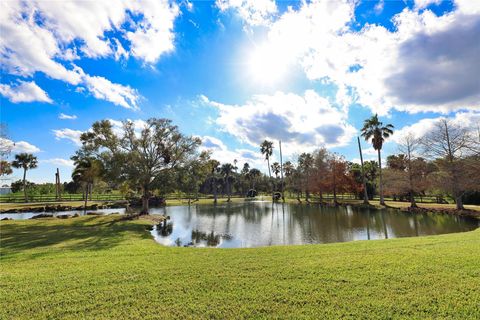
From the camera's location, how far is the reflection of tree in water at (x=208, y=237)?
17.2 meters

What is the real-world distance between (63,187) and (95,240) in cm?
8323

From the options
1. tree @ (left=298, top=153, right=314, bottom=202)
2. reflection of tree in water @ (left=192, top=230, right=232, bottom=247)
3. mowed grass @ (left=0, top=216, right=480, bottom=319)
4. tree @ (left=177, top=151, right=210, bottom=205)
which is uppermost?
tree @ (left=298, top=153, right=314, bottom=202)

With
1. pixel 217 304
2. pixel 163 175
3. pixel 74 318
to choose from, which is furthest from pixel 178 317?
pixel 163 175

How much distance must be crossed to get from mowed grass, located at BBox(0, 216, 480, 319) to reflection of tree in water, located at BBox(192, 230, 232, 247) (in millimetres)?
7605

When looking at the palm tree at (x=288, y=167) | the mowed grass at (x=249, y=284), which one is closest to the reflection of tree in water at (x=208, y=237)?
the mowed grass at (x=249, y=284)

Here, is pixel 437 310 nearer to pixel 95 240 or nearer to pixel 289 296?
pixel 289 296

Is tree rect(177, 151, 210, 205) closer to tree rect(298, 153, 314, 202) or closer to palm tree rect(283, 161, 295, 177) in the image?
tree rect(298, 153, 314, 202)

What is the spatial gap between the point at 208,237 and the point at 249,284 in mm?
13217

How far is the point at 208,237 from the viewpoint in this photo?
19.1 metres

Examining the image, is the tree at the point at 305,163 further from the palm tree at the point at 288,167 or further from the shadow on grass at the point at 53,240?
the shadow on grass at the point at 53,240

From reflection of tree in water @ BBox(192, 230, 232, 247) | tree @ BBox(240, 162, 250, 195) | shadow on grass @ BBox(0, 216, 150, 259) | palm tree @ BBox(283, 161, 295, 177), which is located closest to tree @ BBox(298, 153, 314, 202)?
palm tree @ BBox(283, 161, 295, 177)

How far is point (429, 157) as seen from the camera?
31094 millimetres

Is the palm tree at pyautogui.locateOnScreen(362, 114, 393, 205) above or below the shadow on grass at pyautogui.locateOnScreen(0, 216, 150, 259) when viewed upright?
above

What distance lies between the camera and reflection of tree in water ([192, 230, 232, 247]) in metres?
17.2
